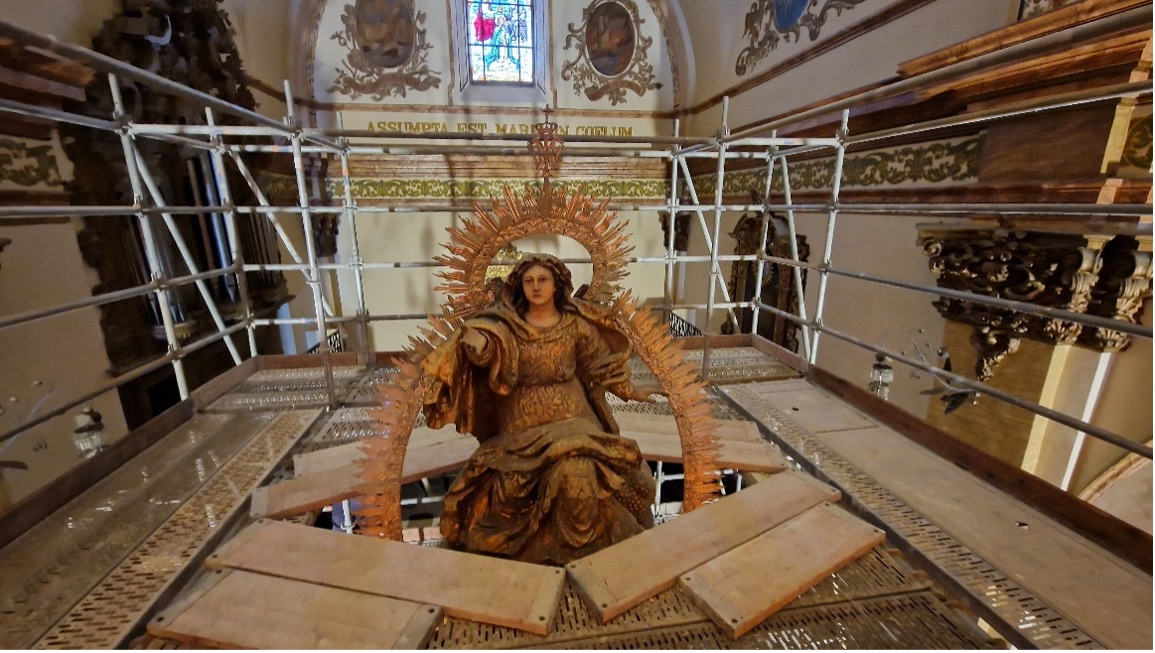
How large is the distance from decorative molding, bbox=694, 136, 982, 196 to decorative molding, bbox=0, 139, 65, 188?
251 inches

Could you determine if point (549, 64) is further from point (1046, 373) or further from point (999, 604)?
point (999, 604)

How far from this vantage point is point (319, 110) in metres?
7.27

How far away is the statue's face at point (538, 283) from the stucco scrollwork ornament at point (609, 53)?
6.89 meters

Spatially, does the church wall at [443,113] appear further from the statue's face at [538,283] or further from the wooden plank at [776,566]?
the wooden plank at [776,566]

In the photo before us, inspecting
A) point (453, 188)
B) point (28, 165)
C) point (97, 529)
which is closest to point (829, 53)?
point (453, 188)

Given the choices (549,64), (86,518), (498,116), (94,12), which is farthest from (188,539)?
(549,64)

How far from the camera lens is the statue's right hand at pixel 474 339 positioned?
1.88 meters

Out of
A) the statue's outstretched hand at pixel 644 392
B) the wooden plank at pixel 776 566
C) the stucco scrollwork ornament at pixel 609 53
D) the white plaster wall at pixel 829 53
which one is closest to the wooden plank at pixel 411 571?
the wooden plank at pixel 776 566

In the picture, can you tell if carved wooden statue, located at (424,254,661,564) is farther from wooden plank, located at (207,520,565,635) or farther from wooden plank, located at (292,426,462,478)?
wooden plank, located at (292,426,462,478)

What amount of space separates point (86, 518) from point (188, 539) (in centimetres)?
53

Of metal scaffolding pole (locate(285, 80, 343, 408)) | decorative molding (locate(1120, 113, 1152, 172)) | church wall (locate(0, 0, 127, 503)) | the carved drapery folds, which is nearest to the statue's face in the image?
metal scaffolding pole (locate(285, 80, 343, 408))

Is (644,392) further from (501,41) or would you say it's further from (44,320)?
(501,41)

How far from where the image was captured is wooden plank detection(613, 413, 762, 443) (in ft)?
8.90

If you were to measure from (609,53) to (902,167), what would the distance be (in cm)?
539
